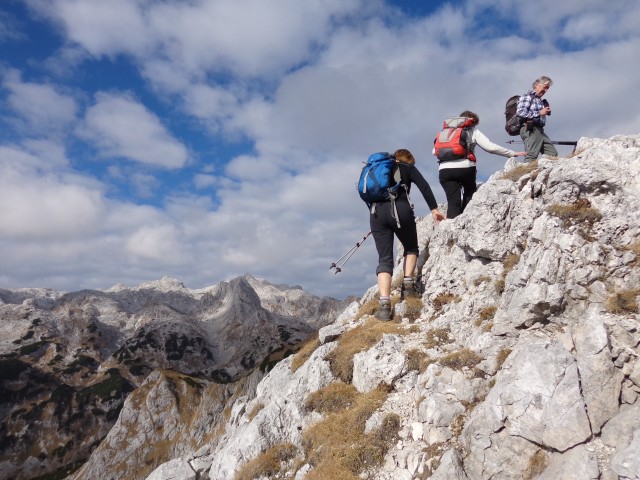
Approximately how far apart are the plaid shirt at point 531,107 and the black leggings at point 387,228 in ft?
24.4

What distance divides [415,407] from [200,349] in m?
193

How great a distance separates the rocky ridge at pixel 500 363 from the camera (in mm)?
8156

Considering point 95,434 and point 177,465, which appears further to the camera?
point 95,434

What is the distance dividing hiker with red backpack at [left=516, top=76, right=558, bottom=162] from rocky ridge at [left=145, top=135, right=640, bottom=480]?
1.50 metres

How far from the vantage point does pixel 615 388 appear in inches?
319

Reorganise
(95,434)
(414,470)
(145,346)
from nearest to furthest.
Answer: (414,470) → (95,434) → (145,346)

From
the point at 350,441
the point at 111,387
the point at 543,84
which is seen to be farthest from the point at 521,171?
the point at 111,387

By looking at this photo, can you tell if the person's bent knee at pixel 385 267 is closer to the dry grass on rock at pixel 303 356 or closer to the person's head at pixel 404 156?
the person's head at pixel 404 156

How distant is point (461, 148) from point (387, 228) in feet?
15.3

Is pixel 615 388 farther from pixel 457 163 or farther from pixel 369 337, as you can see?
pixel 457 163

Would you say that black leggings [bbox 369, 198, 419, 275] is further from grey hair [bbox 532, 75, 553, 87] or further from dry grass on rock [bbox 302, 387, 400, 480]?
grey hair [bbox 532, 75, 553, 87]

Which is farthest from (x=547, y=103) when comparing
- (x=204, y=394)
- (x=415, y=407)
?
(x=204, y=394)

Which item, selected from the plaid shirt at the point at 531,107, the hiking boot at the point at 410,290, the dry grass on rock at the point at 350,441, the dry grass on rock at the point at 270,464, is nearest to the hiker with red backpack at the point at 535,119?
the plaid shirt at the point at 531,107

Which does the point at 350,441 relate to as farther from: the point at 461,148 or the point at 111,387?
the point at 111,387
